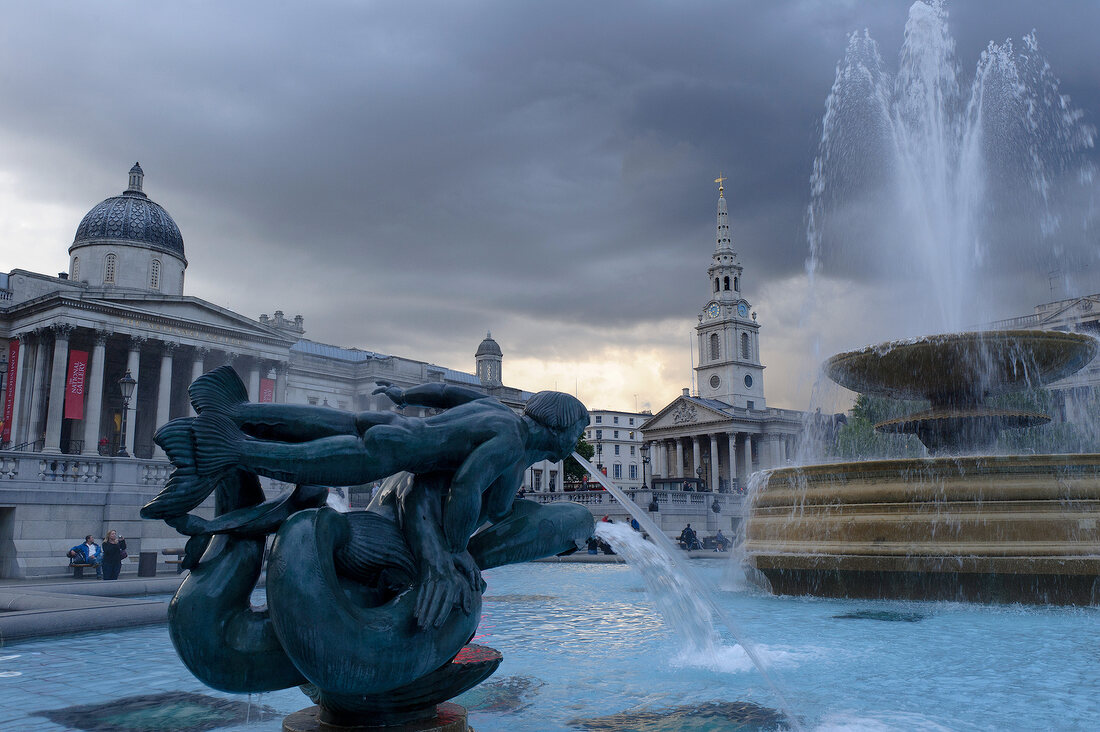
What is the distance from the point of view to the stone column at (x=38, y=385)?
4116 centimetres

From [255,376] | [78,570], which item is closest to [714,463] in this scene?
[255,376]

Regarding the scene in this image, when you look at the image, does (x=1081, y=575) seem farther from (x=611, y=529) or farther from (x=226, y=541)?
(x=226, y=541)

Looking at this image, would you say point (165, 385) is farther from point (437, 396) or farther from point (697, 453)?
point (697, 453)

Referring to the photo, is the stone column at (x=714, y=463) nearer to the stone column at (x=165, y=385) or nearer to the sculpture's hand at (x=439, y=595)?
the stone column at (x=165, y=385)

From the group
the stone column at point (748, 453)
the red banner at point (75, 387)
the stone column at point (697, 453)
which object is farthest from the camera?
the stone column at point (697, 453)

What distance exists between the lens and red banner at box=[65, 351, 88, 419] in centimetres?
3881

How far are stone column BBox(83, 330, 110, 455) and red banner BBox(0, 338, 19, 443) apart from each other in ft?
11.3

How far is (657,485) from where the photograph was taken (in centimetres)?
6059

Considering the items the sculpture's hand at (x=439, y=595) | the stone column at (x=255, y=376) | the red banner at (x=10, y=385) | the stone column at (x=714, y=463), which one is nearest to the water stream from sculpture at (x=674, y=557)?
the sculpture's hand at (x=439, y=595)

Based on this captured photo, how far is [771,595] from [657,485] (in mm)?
51214

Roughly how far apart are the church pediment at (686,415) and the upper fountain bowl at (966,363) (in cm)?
7251

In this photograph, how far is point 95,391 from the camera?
137 feet

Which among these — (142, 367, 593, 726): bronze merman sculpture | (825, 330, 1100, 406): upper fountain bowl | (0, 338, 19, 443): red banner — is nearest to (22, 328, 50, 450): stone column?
(0, 338, 19, 443): red banner

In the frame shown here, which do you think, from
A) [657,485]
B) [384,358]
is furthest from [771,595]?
[384,358]
